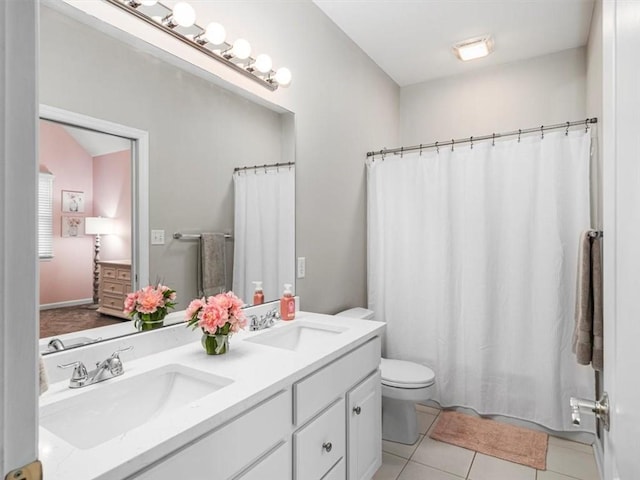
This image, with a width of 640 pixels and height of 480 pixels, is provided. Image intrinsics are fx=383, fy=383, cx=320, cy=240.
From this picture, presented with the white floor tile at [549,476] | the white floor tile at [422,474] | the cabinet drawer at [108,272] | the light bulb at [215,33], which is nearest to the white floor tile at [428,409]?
the white floor tile at [422,474]

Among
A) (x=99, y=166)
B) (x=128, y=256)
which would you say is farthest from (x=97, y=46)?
(x=128, y=256)

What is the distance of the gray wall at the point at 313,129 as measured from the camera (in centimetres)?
149

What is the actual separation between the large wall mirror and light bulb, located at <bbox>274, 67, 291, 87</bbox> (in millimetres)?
169

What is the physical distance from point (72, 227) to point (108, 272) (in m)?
0.20

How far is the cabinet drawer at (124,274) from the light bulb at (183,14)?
0.97m

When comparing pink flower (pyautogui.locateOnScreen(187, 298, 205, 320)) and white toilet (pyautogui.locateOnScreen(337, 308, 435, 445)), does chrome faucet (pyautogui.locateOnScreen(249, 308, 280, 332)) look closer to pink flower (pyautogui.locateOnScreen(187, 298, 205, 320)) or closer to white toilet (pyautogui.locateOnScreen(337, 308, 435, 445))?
pink flower (pyautogui.locateOnScreen(187, 298, 205, 320))

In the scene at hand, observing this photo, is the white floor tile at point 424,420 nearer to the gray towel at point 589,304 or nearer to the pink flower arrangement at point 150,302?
the gray towel at point 589,304

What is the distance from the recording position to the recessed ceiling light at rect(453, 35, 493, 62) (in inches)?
109

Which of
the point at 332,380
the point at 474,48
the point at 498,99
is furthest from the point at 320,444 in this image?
the point at 498,99

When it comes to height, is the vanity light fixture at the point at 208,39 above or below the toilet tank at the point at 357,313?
above

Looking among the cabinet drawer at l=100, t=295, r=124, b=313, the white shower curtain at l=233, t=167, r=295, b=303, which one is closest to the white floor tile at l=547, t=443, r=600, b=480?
the white shower curtain at l=233, t=167, r=295, b=303

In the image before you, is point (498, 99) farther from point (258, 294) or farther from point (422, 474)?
point (422, 474)
